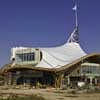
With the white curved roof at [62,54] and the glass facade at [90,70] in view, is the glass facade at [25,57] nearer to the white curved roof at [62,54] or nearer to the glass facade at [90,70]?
the white curved roof at [62,54]

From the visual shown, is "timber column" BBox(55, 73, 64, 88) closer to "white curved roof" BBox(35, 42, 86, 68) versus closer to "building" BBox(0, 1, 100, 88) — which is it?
"building" BBox(0, 1, 100, 88)

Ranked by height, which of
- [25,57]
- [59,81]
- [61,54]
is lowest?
[59,81]

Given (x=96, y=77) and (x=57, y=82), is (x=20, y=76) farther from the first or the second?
(x=96, y=77)

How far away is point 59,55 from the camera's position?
242 ft

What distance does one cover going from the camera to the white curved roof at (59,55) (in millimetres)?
68250

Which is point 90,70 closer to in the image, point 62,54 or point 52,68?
point 62,54

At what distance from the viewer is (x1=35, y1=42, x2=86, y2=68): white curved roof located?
68.2m

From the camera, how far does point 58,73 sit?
6322 centimetres

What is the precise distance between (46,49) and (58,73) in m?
13.0

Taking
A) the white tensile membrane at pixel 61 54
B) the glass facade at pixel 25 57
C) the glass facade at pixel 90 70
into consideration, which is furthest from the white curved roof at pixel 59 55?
the glass facade at pixel 90 70

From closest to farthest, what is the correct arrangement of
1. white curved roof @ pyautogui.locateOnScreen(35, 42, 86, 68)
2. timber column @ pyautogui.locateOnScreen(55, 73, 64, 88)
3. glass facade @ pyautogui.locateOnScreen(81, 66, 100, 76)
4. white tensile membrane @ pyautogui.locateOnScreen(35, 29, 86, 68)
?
1. timber column @ pyautogui.locateOnScreen(55, 73, 64, 88)
2. white curved roof @ pyautogui.locateOnScreen(35, 42, 86, 68)
3. white tensile membrane @ pyautogui.locateOnScreen(35, 29, 86, 68)
4. glass facade @ pyautogui.locateOnScreen(81, 66, 100, 76)

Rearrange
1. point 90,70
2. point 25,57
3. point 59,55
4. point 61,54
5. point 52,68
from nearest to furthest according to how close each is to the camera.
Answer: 1. point 52,68
2. point 90,70
3. point 59,55
4. point 25,57
5. point 61,54

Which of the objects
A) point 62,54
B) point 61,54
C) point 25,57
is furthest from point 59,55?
point 25,57

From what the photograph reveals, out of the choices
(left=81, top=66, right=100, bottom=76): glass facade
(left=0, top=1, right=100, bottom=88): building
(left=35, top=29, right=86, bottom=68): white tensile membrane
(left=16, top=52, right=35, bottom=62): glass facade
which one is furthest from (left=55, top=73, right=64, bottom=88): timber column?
(left=16, top=52, right=35, bottom=62): glass facade
